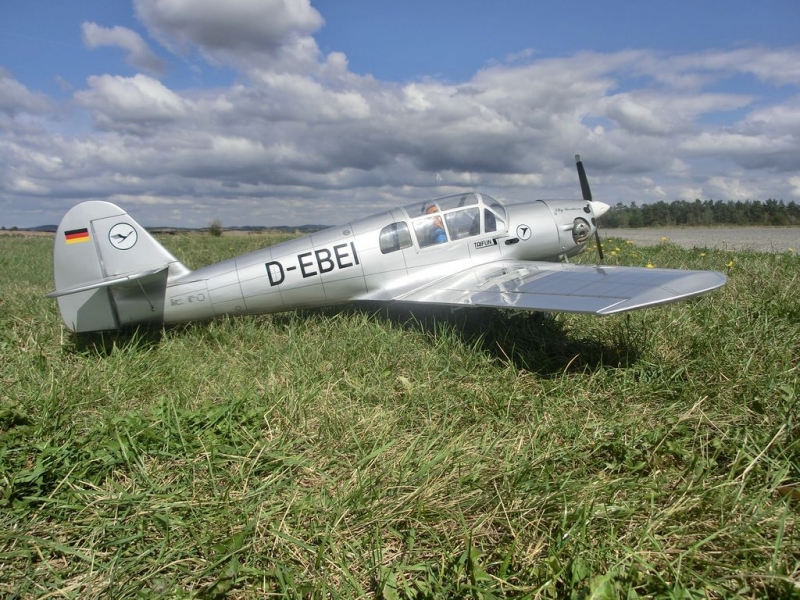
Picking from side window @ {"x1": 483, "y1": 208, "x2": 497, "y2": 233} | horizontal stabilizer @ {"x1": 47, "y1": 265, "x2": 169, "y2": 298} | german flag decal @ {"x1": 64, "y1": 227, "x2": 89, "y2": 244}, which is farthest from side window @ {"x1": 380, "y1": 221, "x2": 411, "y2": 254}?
german flag decal @ {"x1": 64, "y1": 227, "x2": 89, "y2": 244}

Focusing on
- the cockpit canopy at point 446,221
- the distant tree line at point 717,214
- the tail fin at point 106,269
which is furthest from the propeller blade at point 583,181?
the distant tree line at point 717,214

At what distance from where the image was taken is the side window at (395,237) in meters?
6.49

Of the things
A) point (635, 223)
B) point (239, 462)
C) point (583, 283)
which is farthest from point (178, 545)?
point (635, 223)

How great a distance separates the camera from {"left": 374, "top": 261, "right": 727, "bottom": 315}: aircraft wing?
163 inches

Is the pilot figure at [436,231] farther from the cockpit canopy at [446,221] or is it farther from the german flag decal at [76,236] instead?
the german flag decal at [76,236]

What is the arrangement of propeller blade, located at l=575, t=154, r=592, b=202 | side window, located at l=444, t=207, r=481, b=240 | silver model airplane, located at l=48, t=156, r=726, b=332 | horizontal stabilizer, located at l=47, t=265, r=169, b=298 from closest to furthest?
horizontal stabilizer, located at l=47, t=265, r=169, b=298 → silver model airplane, located at l=48, t=156, r=726, b=332 → side window, located at l=444, t=207, r=481, b=240 → propeller blade, located at l=575, t=154, r=592, b=202

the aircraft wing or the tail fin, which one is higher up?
the tail fin

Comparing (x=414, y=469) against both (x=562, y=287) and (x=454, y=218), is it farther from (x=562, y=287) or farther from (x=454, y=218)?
(x=454, y=218)

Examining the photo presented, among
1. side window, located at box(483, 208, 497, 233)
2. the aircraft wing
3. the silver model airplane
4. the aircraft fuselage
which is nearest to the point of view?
the aircraft wing

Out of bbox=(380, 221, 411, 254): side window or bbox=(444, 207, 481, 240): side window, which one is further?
bbox=(444, 207, 481, 240): side window

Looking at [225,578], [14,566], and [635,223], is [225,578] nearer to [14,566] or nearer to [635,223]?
[14,566]

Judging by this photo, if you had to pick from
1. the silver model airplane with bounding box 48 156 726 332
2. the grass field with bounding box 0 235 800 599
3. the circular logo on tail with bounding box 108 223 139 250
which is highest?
the circular logo on tail with bounding box 108 223 139 250

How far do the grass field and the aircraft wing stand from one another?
20.6 inches

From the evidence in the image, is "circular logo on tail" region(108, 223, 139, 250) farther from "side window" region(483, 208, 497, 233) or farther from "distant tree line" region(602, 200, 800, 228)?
"distant tree line" region(602, 200, 800, 228)
